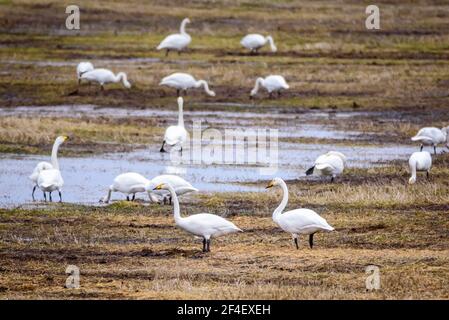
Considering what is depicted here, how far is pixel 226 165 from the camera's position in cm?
2603

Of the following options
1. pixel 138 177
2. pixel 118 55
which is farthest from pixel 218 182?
pixel 118 55

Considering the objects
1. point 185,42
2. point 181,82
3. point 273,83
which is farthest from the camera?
point 185,42

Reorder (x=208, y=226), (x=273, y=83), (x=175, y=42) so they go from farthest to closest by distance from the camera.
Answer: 1. (x=175, y=42)
2. (x=273, y=83)
3. (x=208, y=226)

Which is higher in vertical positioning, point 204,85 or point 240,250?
point 204,85

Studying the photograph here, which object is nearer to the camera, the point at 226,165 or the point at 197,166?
the point at 197,166

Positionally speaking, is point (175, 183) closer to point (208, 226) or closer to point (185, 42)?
point (208, 226)

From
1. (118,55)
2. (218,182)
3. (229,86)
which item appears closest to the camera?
(218,182)

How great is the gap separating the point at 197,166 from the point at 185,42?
72.1ft

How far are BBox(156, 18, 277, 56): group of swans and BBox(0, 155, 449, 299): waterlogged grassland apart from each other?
25439 mm

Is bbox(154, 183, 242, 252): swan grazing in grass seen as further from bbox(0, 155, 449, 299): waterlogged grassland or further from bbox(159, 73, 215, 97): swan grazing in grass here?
bbox(159, 73, 215, 97): swan grazing in grass

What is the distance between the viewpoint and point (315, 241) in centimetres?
1703

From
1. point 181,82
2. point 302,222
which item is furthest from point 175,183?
point 181,82

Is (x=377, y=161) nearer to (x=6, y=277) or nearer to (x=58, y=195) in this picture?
(x=58, y=195)
